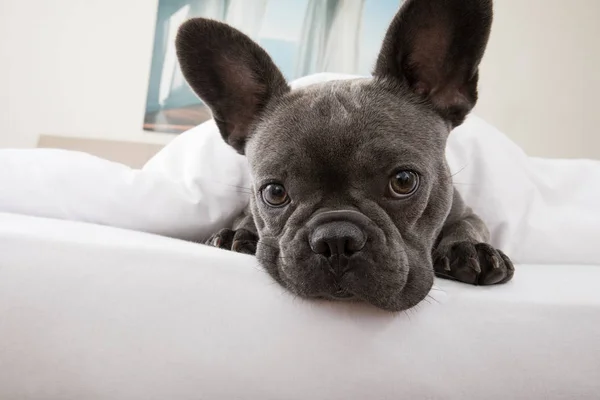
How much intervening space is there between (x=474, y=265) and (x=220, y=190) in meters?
0.96

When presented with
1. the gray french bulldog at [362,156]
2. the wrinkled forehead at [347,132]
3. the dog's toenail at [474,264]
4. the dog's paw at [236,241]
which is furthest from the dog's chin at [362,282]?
the dog's paw at [236,241]

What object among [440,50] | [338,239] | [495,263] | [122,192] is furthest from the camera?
[122,192]

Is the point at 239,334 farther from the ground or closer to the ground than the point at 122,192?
farther from the ground

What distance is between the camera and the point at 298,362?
981 millimetres

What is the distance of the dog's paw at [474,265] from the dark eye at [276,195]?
1.42 feet

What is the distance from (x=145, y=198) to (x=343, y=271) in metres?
0.84

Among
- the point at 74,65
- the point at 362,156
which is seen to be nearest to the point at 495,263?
the point at 362,156

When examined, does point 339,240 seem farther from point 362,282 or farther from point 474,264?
point 474,264

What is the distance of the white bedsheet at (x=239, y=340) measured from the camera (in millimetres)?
971

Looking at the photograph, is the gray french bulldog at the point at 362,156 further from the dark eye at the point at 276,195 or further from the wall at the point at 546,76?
the wall at the point at 546,76

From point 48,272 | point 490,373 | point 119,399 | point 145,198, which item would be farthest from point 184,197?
point 490,373

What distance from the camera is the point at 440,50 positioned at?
5.04 ft

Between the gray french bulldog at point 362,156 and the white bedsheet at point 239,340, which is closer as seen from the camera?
the white bedsheet at point 239,340

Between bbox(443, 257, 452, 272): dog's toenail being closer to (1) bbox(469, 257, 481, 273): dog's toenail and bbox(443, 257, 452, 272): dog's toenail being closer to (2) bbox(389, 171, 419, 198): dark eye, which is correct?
(1) bbox(469, 257, 481, 273): dog's toenail
